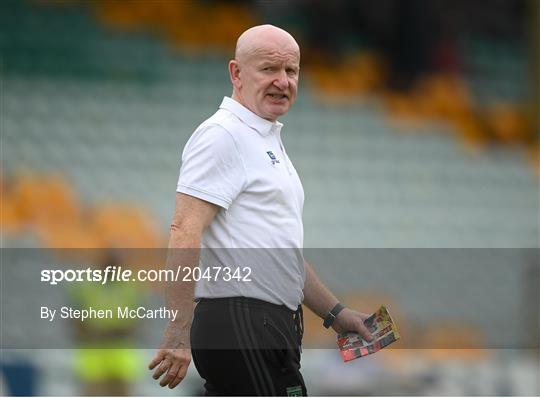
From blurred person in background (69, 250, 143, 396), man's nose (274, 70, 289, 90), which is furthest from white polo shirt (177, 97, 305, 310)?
blurred person in background (69, 250, 143, 396)

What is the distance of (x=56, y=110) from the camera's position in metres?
10.7

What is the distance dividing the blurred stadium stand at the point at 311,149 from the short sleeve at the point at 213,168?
5.09 m

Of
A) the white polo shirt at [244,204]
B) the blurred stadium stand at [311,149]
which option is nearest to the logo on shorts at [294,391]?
the white polo shirt at [244,204]

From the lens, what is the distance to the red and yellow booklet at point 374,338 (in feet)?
11.7

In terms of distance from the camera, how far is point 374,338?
364cm

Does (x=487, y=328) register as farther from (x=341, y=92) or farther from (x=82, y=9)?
(x=82, y=9)

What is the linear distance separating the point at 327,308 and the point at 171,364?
0.72 meters

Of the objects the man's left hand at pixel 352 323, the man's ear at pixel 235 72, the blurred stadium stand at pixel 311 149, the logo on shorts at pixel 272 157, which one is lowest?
the man's left hand at pixel 352 323

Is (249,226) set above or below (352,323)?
above

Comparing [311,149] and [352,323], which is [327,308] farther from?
[311,149]

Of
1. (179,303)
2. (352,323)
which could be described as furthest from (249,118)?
(352,323)

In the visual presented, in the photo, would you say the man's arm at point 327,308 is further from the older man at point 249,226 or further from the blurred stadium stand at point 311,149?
the blurred stadium stand at point 311,149

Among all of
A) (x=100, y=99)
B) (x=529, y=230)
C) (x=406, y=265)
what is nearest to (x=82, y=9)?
(x=100, y=99)

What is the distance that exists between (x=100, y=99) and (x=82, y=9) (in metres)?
1.10
